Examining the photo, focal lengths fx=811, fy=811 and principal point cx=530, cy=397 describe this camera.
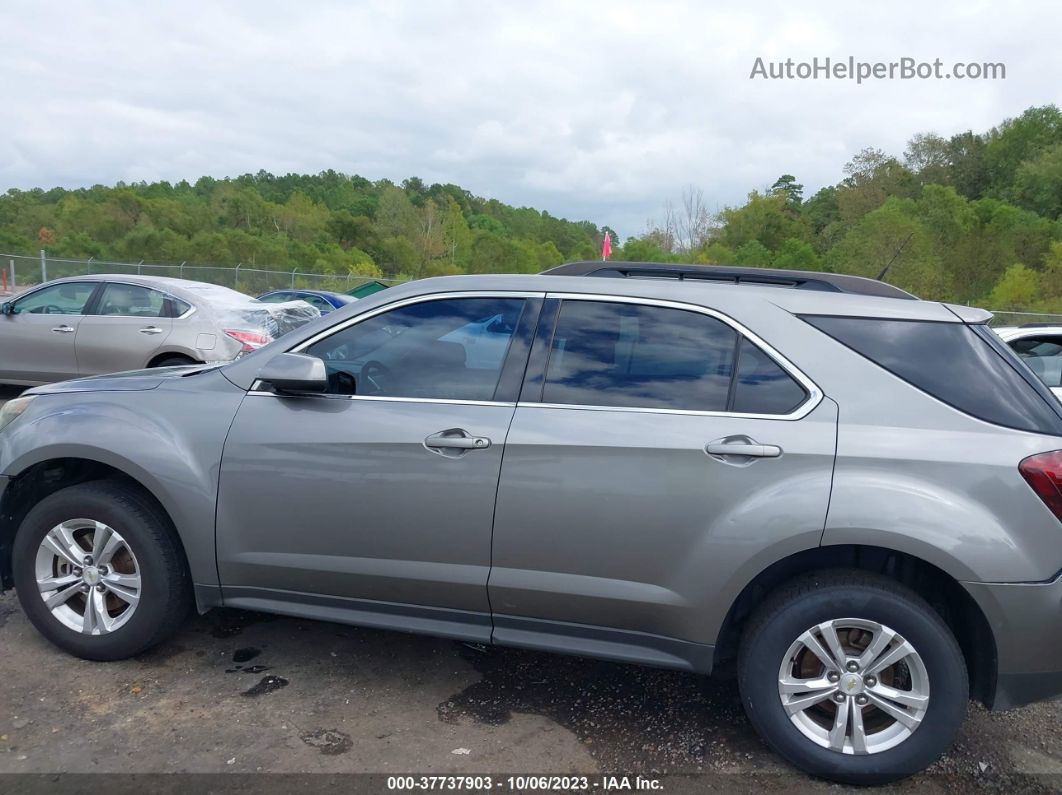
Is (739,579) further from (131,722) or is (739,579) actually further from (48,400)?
(48,400)

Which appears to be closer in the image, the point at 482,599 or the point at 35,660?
the point at 482,599

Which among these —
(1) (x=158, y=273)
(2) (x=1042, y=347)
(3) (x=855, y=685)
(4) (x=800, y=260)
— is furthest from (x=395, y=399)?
(4) (x=800, y=260)

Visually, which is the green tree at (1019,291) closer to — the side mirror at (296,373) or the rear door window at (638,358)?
the rear door window at (638,358)

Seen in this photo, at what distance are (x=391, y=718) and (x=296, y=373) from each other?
56.9 inches

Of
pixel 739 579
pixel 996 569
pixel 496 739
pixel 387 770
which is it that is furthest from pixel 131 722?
pixel 996 569

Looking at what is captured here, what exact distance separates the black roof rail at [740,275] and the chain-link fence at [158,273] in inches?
1141

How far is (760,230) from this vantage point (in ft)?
190

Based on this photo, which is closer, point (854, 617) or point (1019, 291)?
point (854, 617)

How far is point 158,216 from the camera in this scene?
6838 centimetres

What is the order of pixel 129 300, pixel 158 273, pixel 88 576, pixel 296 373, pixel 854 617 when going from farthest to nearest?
pixel 158 273
pixel 129 300
pixel 88 576
pixel 296 373
pixel 854 617

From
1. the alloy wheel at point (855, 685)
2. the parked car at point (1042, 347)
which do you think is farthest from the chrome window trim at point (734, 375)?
the parked car at point (1042, 347)

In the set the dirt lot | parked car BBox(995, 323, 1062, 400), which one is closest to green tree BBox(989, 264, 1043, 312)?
parked car BBox(995, 323, 1062, 400)

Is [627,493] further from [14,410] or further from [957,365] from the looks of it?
[14,410]

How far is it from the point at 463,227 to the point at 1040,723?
242 feet
